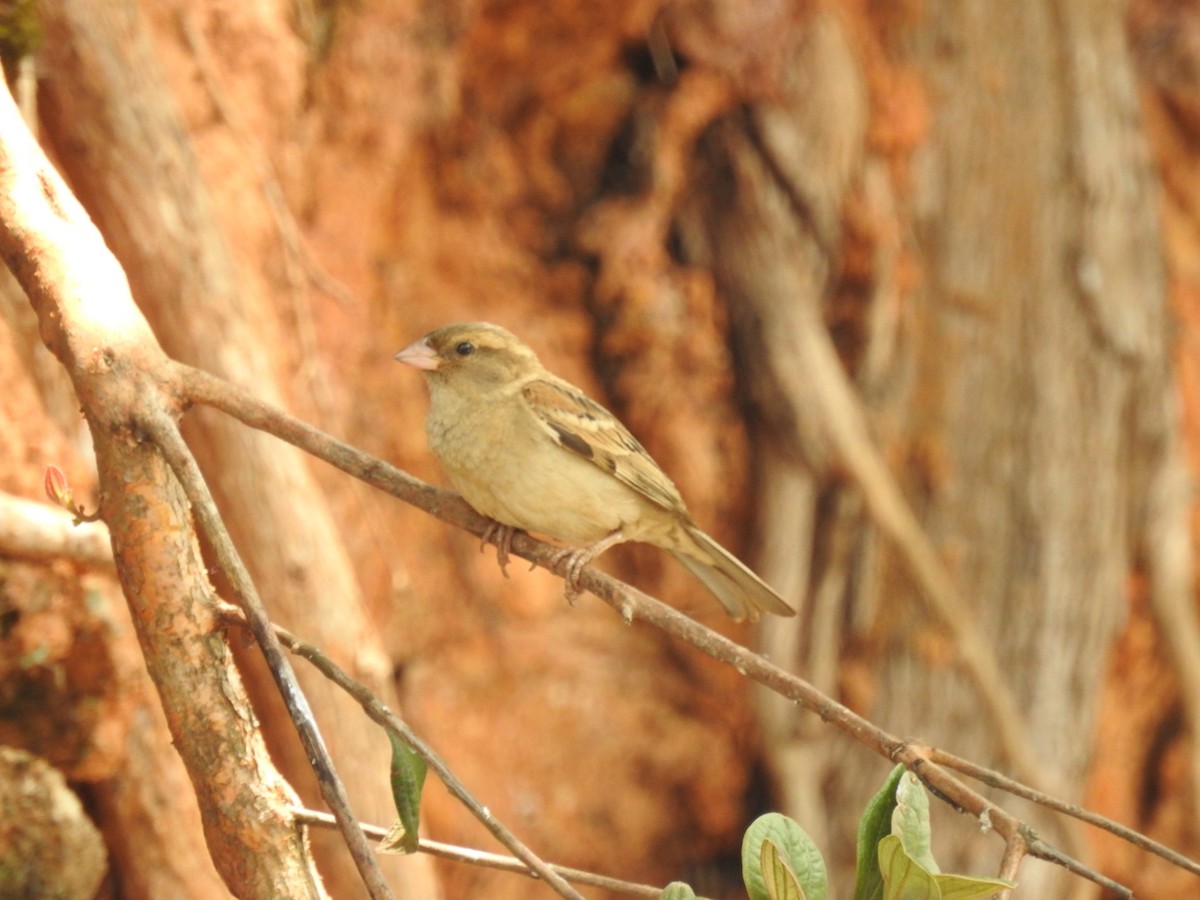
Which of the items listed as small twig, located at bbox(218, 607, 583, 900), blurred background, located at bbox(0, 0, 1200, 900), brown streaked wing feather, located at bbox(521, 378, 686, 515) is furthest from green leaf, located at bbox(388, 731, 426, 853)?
blurred background, located at bbox(0, 0, 1200, 900)

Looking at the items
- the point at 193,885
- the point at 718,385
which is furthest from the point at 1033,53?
the point at 193,885

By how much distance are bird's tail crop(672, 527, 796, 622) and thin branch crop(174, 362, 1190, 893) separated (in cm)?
73

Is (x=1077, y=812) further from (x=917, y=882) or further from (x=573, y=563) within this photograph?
(x=573, y=563)

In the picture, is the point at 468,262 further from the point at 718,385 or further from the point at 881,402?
the point at 881,402

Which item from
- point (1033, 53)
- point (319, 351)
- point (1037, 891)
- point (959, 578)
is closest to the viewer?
point (319, 351)

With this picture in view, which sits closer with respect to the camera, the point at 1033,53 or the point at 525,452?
the point at 525,452

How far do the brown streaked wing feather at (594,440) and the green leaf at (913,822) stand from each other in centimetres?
156

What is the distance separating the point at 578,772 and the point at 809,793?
39.2 inches

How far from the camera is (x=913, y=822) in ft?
6.95

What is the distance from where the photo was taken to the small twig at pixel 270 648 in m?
1.99

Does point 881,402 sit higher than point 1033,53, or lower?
lower

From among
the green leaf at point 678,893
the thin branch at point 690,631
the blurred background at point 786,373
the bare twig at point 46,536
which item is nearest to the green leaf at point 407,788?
the green leaf at point 678,893

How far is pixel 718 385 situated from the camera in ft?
19.6

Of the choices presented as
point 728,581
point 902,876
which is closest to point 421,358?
point 728,581
